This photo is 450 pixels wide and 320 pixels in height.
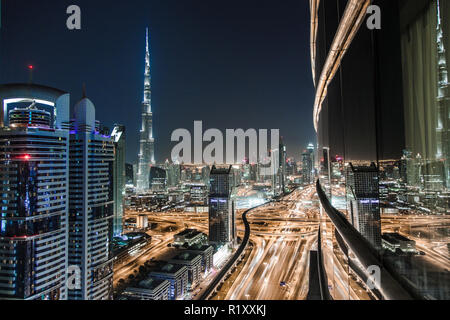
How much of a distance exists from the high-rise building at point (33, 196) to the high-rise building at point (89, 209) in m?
0.38

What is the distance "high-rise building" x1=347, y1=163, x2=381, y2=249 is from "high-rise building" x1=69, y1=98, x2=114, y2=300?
5953 millimetres

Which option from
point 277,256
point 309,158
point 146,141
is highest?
point 146,141

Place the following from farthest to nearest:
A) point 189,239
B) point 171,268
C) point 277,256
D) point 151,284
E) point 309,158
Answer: point 309,158 → point 189,239 → point 277,256 → point 171,268 → point 151,284

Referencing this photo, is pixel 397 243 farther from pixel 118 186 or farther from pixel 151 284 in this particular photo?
pixel 118 186

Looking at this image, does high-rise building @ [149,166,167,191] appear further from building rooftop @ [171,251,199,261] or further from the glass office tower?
the glass office tower

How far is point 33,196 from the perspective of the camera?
455 cm

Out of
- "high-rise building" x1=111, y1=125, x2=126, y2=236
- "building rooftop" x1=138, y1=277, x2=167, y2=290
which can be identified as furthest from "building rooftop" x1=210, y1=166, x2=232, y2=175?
"building rooftop" x1=138, y1=277, x2=167, y2=290

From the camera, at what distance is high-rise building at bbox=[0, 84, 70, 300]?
435cm

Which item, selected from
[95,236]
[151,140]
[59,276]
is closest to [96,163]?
[95,236]

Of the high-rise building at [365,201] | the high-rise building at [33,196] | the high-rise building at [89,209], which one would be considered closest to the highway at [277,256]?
the high-rise building at [89,209]

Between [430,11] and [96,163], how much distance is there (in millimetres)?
6696

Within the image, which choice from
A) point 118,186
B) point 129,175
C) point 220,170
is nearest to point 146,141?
point 129,175

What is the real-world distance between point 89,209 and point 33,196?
4.34ft

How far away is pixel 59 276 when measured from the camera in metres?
5.00
